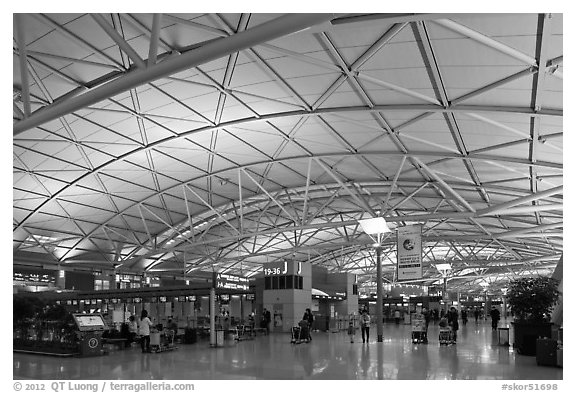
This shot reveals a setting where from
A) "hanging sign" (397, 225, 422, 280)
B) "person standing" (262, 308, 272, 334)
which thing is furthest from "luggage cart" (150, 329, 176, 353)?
"person standing" (262, 308, 272, 334)

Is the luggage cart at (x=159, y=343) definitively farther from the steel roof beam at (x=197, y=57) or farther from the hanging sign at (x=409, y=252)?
the hanging sign at (x=409, y=252)

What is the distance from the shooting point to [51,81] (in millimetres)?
23812

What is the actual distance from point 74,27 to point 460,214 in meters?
27.8

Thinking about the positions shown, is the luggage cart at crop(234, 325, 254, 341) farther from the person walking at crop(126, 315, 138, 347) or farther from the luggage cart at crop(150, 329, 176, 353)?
the luggage cart at crop(150, 329, 176, 353)

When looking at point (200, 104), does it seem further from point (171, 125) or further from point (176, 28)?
point (176, 28)

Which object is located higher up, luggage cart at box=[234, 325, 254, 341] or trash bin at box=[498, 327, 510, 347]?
trash bin at box=[498, 327, 510, 347]

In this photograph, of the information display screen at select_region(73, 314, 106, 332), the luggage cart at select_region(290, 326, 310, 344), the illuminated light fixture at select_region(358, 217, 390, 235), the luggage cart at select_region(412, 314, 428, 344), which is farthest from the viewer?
the illuminated light fixture at select_region(358, 217, 390, 235)

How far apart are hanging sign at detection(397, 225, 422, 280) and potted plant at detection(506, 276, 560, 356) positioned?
211 inches

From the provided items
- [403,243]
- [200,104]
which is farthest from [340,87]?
[403,243]

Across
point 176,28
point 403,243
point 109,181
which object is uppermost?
point 176,28

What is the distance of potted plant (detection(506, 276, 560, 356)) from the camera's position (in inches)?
921

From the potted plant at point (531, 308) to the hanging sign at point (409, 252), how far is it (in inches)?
211

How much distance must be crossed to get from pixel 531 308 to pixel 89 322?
19.2 metres
